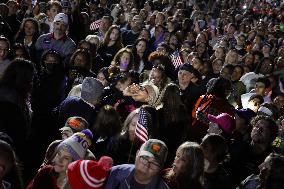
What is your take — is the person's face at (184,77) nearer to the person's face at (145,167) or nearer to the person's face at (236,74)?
the person's face at (236,74)

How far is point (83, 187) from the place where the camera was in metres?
3.43

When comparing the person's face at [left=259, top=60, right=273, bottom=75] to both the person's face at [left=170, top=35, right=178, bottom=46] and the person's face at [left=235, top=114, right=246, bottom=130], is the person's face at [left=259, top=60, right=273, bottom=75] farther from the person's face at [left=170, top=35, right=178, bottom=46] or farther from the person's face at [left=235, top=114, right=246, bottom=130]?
the person's face at [left=235, top=114, right=246, bottom=130]

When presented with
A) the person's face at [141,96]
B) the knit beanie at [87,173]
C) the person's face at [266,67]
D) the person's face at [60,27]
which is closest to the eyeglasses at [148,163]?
the knit beanie at [87,173]

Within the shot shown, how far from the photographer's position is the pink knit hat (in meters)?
6.04

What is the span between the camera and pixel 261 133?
5.65 metres

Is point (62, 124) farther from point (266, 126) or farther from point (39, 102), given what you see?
point (266, 126)

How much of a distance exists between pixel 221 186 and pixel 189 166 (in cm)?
63

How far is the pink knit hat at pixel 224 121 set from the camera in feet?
19.8

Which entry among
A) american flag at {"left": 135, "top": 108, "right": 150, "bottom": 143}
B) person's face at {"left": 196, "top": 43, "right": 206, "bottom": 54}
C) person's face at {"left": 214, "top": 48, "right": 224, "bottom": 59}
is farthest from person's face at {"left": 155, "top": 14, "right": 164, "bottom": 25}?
american flag at {"left": 135, "top": 108, "right": 150, "bottom": 143}

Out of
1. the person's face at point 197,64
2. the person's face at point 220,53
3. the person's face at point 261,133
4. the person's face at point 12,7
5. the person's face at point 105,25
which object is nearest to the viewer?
the person's face at point 261,133

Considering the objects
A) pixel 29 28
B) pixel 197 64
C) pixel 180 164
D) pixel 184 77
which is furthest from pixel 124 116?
pixel 29 28

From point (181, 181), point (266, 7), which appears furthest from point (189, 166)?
point (266, 7)

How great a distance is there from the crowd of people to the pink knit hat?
14 millimetres

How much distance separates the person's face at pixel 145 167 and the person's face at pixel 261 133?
225cm
